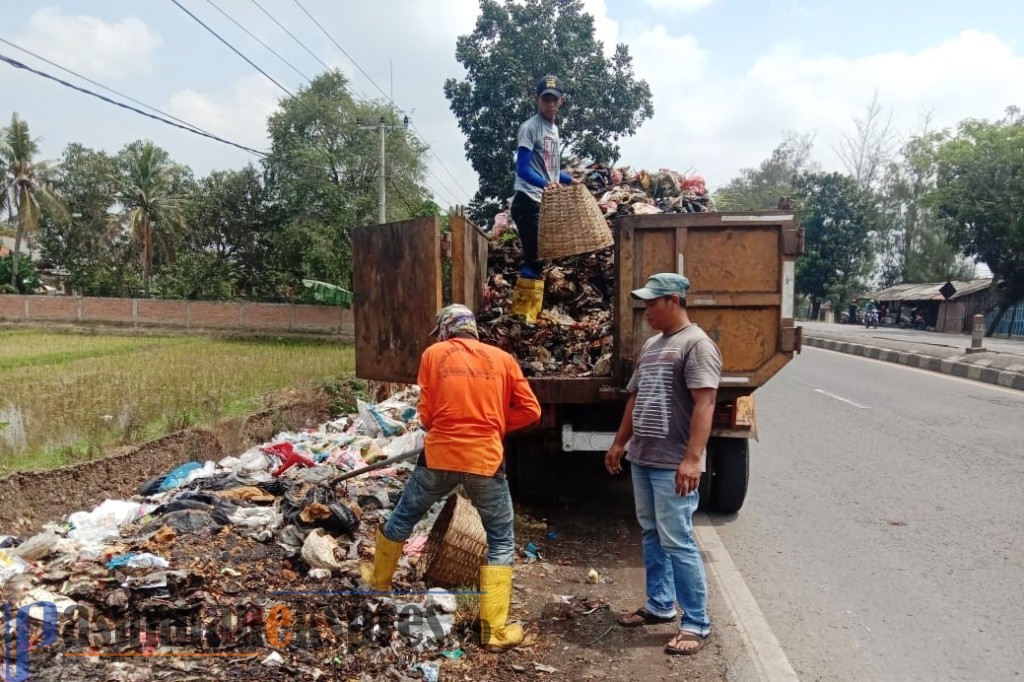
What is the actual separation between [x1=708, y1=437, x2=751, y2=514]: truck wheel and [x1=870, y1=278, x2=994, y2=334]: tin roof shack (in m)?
34.6

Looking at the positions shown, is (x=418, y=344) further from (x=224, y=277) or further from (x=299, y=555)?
(x=224, y=277)

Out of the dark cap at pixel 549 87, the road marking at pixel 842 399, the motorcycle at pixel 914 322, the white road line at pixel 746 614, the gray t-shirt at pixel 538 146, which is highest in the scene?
the dark cap at pixel 549 87

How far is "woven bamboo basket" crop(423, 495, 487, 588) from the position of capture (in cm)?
387

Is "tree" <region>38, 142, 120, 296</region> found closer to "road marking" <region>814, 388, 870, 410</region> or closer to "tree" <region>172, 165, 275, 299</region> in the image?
"tree" <region>172, 165, 275, 299</region>

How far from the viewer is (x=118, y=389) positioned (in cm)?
1192

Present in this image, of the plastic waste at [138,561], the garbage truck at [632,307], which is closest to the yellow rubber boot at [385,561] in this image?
the plastic waste at [138,561]

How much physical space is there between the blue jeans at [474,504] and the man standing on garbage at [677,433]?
0.69 meters

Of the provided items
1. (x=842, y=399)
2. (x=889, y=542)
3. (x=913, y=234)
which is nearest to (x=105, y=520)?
(x=889, y=542)

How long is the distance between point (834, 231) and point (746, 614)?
48143mm

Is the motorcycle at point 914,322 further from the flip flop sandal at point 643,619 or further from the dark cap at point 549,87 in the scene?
the flip flop sandal at point 643,619

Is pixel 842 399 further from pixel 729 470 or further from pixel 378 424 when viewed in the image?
pixel 378 424

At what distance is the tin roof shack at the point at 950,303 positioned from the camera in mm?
37375

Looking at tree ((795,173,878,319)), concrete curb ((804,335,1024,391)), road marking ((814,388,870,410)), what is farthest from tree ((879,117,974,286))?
road marking ((814,388,870,410))

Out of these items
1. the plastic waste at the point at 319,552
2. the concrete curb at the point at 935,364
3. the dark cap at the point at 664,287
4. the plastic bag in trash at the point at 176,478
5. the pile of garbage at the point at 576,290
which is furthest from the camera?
the concrete curb at the point at 935,364
